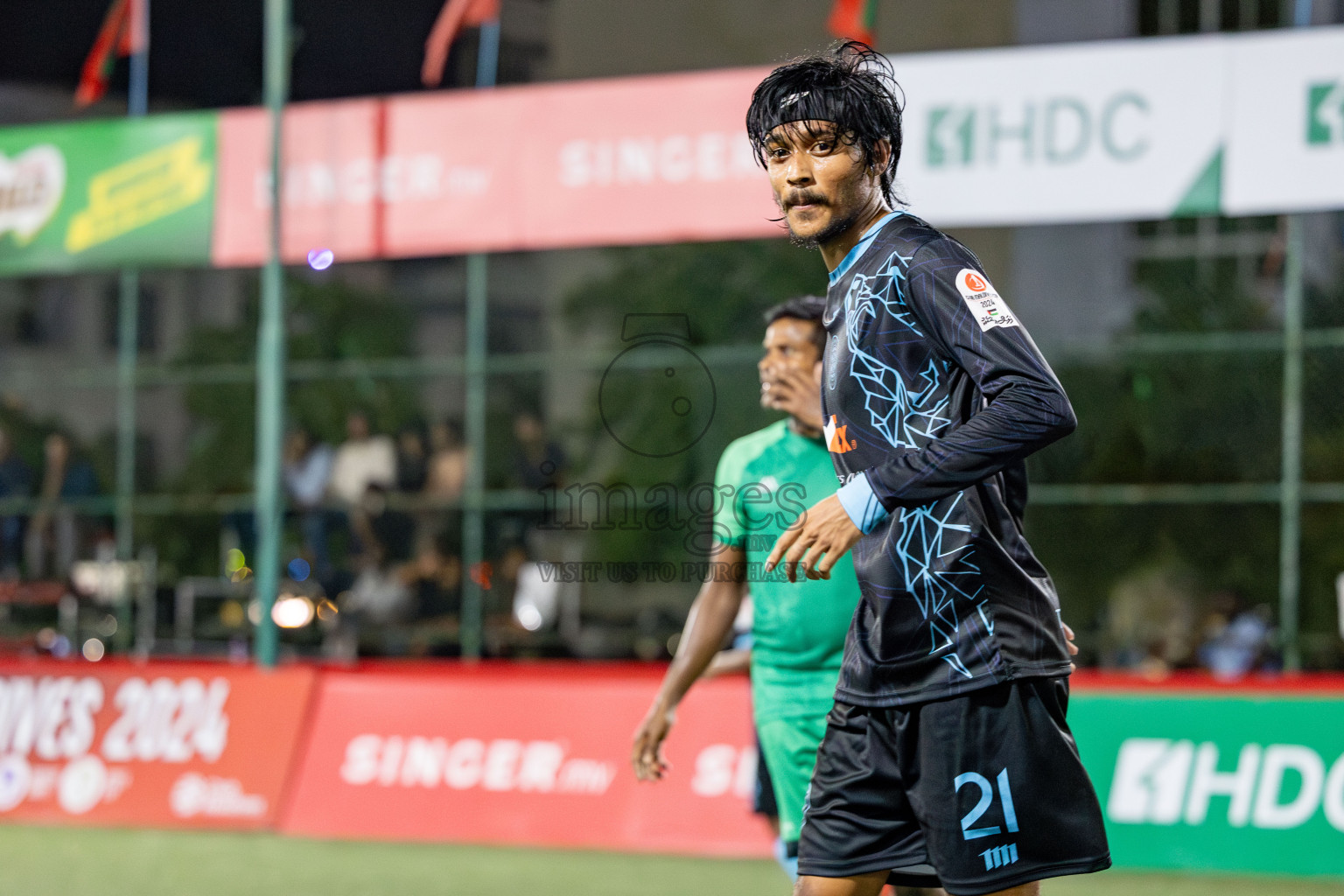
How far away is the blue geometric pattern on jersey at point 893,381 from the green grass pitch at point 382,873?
14.3 feet

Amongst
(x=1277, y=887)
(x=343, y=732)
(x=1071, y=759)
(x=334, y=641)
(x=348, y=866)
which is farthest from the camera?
(x=334, y=641)

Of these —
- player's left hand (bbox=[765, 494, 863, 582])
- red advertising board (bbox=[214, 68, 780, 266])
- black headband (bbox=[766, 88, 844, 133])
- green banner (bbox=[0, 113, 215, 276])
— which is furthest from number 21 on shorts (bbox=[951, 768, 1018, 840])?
green banner (bbox=[0, 113, 215, 276])

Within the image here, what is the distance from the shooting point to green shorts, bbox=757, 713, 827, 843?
4719 mm

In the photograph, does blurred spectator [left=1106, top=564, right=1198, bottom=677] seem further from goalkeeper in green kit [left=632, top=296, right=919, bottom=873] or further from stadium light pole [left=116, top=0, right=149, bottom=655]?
goalkeeper in green kit [left=632, top=296, right=919, bottom=873]

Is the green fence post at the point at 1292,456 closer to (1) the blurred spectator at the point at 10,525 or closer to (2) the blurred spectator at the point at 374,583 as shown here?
(2) the blurred spectator at the point at 374,583

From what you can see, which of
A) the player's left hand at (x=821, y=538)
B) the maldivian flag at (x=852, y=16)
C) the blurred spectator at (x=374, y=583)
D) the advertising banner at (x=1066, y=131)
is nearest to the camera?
the player's left hand at (x=821, y=538)

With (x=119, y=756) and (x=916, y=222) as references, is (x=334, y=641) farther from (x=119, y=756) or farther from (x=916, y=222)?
(x=916, y=222)

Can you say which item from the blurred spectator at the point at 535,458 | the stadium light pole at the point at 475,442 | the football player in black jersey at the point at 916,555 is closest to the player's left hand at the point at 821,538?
the football player in black jersey at the point at 916,555

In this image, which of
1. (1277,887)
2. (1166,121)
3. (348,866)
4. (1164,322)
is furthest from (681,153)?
(1164,322)

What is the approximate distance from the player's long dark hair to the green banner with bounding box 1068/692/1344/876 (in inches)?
193

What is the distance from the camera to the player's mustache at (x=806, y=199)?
3.36m

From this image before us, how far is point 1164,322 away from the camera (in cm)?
1656

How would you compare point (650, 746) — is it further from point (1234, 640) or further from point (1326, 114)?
point (1234, 640)

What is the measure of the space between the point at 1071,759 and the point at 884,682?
382 millimetres
